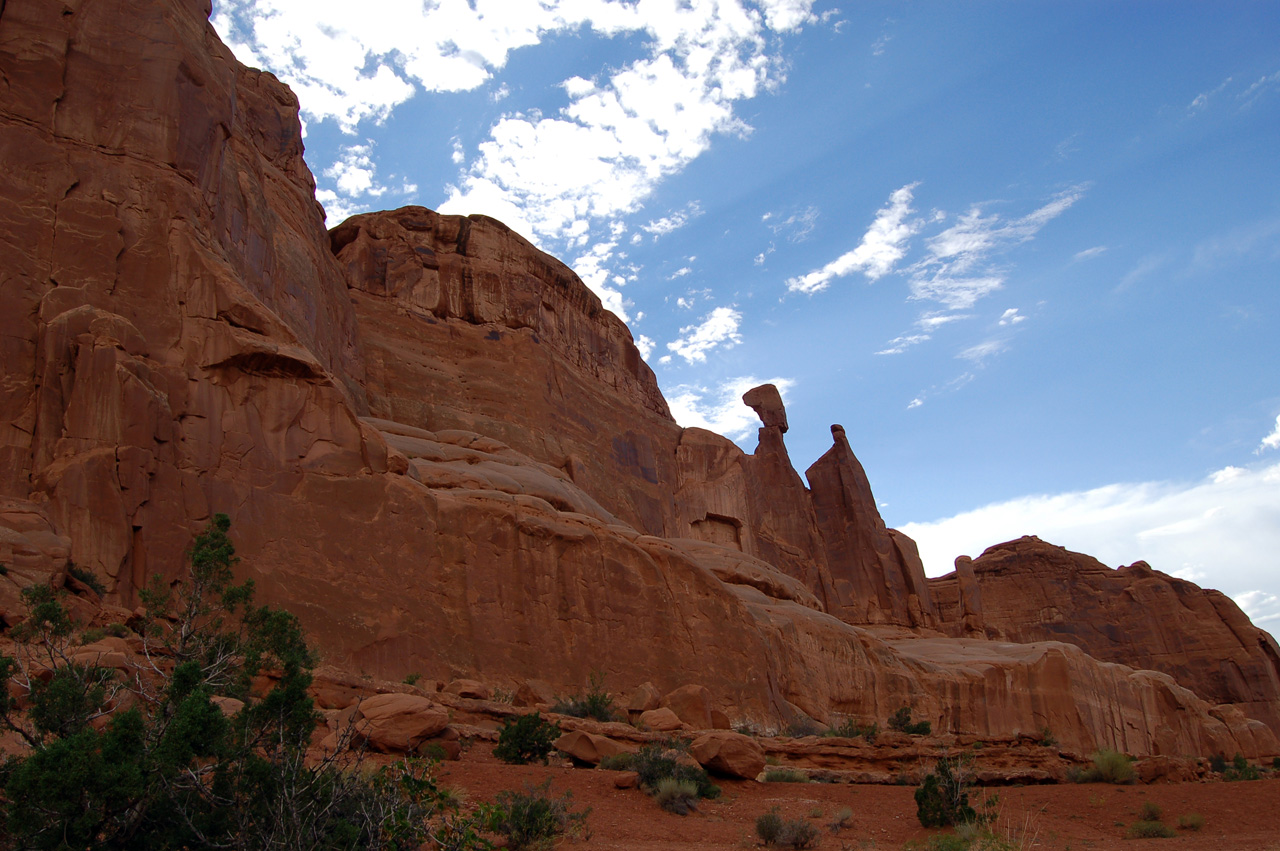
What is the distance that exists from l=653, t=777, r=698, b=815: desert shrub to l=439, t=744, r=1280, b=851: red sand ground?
13 cm

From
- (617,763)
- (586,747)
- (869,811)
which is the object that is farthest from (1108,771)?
(586,747)

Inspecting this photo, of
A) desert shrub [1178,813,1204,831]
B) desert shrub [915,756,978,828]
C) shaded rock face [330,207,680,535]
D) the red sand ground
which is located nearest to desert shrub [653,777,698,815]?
the red sand ground

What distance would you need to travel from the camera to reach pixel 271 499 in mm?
19578

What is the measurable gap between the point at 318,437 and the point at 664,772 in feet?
39.0

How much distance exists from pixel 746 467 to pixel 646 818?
1944 inches

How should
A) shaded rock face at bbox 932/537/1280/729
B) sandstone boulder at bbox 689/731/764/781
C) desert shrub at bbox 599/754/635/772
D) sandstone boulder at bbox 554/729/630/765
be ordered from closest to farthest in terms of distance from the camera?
1. desert shrub at bbox 599/754/635/772
2. sandstone boulder at bbox 554/729/630/765
3. sandstone boulder at bbox 689/731/764/781
4. shaded rock face at bbox 932/537/1280/729

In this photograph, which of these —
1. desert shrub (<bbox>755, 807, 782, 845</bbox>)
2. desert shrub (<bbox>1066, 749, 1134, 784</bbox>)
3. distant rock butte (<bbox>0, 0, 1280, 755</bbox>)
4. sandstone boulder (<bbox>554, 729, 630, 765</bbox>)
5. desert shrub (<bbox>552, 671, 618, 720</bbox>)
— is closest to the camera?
desert shrub (<bbox>755, 807, 782, 845</bbox>)

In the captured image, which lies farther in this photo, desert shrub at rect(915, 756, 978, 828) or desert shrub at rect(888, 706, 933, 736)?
desert shrub at rect(888, 706, 933, 736)

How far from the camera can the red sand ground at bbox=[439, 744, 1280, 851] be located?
37.0ft

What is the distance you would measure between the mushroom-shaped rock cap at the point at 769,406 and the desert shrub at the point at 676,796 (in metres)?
55.0

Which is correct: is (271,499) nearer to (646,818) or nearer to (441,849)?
(646,818)

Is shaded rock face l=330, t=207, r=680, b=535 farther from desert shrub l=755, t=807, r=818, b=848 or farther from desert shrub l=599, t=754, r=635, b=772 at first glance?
desert shrub l=755, t=807, r=818, b=848

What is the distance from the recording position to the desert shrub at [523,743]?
1407cm

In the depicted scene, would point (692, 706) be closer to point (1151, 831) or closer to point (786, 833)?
point (1151, 831)
